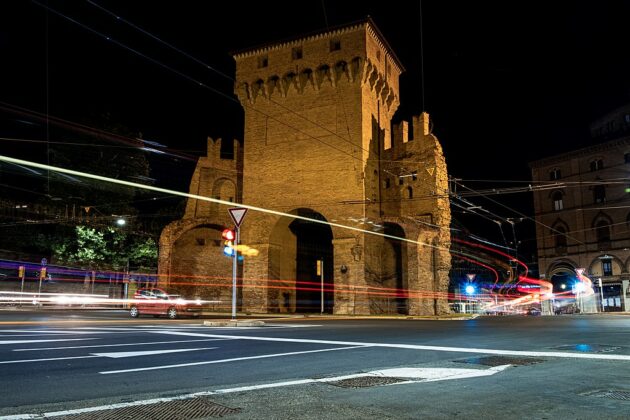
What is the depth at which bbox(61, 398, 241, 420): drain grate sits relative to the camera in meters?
4.27

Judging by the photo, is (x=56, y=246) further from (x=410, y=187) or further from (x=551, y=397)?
(x=551, y=397)

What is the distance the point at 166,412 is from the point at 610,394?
4.17 meters

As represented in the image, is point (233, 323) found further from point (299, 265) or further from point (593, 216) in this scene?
point (593, 216)

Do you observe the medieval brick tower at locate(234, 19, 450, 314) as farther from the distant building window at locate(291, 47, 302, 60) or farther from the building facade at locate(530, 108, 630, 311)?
the building facade at locate(530, 108, 630, 311)

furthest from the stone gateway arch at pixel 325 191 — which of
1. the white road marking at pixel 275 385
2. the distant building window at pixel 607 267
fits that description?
the distant building window at pixel 607 267

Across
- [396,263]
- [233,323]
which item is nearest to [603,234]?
[396,263]

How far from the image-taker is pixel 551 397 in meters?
4.92

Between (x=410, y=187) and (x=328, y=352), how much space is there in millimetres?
23872

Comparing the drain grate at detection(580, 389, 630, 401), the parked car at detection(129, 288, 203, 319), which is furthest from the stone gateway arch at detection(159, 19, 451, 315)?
the drain grate at detection(580, 389, 630, 401)

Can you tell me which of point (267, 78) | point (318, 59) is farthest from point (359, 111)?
point (267, 78)

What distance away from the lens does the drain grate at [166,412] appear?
Result: 14.0ft

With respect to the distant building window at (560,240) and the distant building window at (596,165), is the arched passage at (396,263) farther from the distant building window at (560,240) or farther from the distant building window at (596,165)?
the distant building window at (596,165)

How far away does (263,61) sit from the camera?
34.7 metres

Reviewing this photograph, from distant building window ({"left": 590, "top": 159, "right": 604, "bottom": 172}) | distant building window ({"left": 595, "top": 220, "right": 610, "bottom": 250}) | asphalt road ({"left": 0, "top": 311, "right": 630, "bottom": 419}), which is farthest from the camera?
distant building window ({"left": 590, "top": 159, "right": 604, "bottom": 172})
